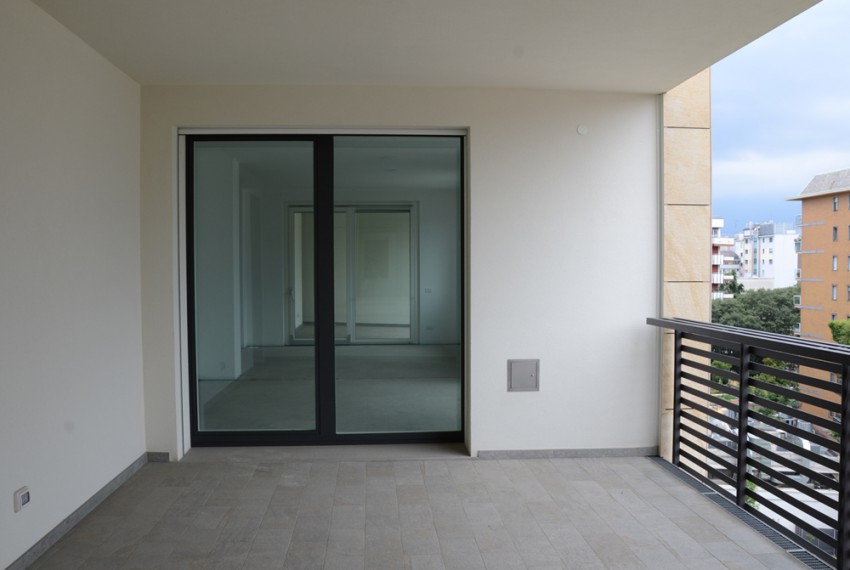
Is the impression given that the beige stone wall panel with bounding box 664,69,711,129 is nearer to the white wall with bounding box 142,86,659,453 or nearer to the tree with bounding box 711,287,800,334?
the white wall with bounding box 142,86,659,453

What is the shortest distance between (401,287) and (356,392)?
924 mm

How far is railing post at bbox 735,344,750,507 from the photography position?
3.79 m

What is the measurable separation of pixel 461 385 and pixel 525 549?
203cm

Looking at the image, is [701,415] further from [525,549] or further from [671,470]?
[525,549]

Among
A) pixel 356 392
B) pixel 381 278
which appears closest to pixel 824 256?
pixel 381 278

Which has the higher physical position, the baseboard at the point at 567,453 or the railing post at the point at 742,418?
the railing post at the point at 742,418

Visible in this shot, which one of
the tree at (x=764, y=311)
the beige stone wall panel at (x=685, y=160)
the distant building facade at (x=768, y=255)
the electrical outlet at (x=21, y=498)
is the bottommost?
the electrical outlet at (x=21, y=498)

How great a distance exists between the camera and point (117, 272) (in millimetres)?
4398

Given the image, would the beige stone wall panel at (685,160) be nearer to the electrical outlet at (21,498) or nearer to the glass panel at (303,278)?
the glass panel at (303,278)

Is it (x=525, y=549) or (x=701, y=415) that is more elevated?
(x=701, y=415)

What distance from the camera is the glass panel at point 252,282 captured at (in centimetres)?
509

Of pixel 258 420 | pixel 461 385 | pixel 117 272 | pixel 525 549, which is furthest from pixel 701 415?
pixel 117 272

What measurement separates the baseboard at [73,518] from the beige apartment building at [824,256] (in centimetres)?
425

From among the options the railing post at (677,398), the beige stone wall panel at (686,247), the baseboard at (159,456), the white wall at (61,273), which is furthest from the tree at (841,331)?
the baseboard at (159,456)
